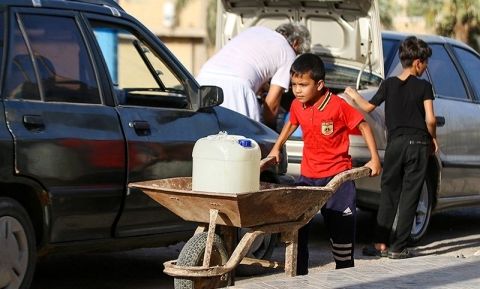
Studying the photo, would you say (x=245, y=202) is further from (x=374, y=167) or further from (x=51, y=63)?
(x=51, y=63)

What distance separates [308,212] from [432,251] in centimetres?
427

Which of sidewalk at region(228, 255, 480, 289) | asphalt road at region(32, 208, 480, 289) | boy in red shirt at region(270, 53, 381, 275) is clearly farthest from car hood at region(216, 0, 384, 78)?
boy in red shirt at region(270, 53, 381, 275)

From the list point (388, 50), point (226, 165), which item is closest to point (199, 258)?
point (226, 165)

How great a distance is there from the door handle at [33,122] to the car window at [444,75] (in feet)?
16.5

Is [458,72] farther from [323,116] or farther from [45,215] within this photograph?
[45,215]

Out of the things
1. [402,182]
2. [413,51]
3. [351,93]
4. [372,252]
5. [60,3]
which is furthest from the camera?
[372,252]

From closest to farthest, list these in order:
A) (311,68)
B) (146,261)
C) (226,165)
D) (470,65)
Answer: (226,165), (311,68), (146,261), (470,65)

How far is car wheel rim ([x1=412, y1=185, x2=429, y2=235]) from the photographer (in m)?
10.3

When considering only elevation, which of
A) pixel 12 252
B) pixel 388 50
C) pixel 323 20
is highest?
pixel 323 20

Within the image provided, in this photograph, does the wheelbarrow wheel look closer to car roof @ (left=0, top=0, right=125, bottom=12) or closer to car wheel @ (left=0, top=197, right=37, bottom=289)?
car wheel @ (left=0, top=197, right=37, bottom=289)

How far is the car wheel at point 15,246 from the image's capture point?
653 cm

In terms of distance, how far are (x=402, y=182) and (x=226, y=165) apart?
12.8 feet

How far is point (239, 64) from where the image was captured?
394 inches

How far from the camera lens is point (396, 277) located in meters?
7.30
